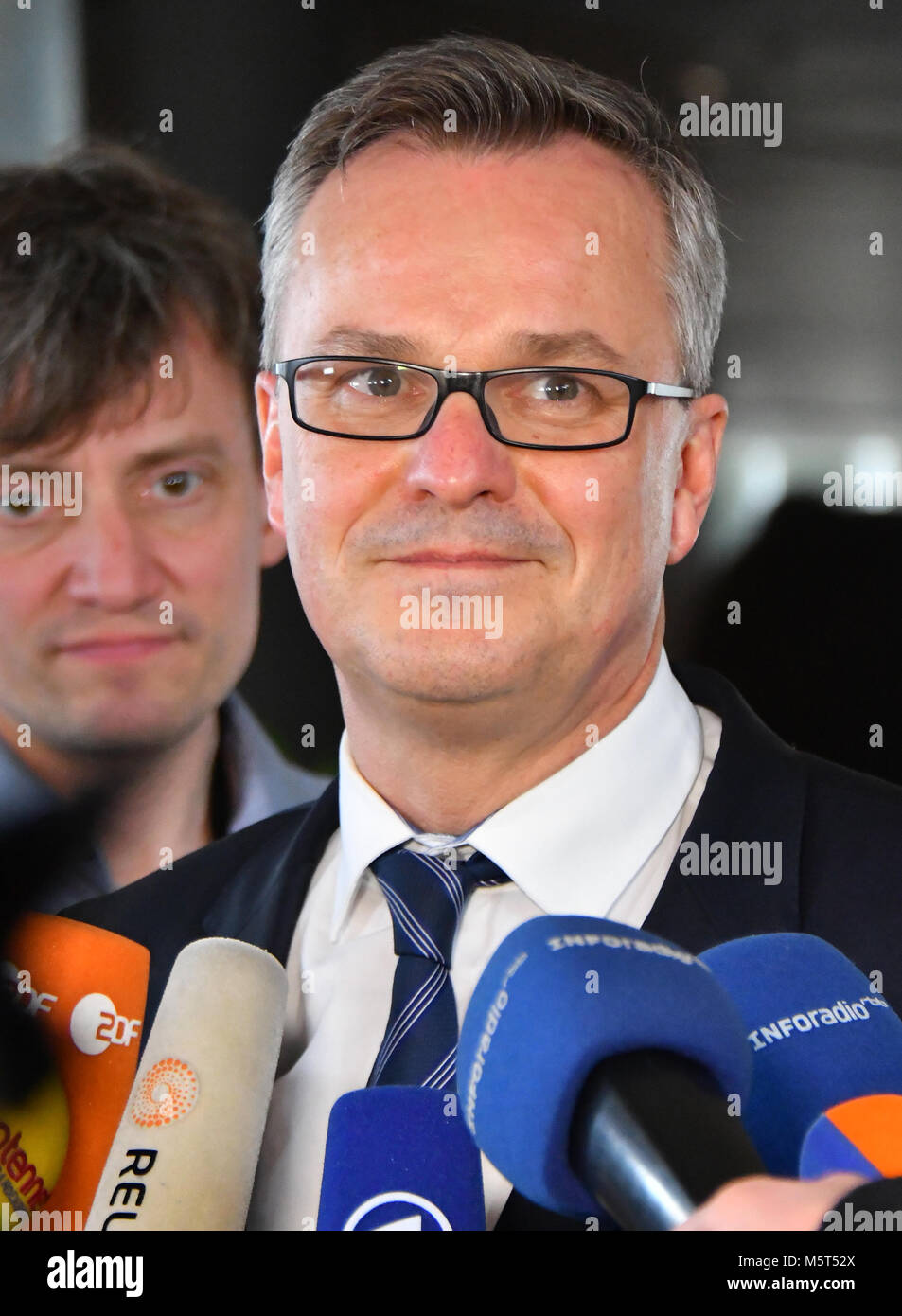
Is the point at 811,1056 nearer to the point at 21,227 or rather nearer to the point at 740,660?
the point at 740,660

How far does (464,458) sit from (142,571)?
508 mm

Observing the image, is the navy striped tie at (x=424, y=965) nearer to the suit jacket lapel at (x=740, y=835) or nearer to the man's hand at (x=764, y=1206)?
the suit jacket lapel at (x=740, y=835)

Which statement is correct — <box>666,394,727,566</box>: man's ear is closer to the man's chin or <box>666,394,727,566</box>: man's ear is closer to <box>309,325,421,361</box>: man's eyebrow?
<box>309,325,421,361</box>: man's eyebrow

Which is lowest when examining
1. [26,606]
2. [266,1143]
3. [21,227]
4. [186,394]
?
[266,1143]

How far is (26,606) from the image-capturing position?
5.63 feet

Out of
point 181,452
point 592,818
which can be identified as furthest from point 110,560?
point 592,818

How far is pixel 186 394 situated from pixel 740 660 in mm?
786

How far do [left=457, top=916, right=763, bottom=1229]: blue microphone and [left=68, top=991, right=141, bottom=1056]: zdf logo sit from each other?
715mm

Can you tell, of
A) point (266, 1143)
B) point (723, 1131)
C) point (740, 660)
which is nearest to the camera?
point (723, 1131)

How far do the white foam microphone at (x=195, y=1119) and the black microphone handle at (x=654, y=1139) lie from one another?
1.86 feet

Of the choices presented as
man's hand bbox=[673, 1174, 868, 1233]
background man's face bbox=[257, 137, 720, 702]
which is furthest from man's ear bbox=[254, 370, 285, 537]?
man's hand bbox=[673, 1174, 868, 1233]

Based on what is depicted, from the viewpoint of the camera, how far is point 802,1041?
1080 mm

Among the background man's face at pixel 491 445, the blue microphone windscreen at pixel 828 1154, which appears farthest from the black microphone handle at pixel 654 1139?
the background man's face at pixel 491 445
